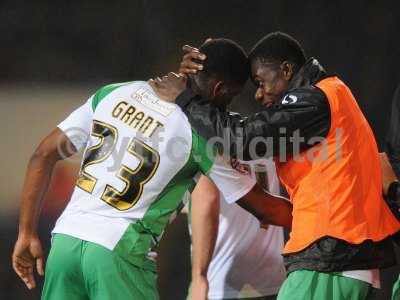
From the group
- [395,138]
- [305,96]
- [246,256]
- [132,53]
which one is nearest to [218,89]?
[305,96]

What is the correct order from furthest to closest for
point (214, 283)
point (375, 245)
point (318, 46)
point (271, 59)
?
point (318, 46) → point (214, 283) → point (271, 59) → point (375, 245)

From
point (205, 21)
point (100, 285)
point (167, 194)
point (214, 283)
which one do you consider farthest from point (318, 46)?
point (100, 285)

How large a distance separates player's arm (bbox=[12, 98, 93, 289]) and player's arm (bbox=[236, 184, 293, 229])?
66 cm

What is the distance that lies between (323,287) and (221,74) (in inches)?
34.8

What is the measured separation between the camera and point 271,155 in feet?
9.75

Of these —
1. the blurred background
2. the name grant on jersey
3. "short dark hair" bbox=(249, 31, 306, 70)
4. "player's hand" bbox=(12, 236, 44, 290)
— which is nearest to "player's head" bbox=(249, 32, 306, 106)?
"short dark hair" bbox=(249, 31, 306, 70)

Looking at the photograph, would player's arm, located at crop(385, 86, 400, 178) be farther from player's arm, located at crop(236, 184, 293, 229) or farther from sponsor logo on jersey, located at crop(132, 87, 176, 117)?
sponsor logo on jersey, located at crop(132, 87, 176, 117)

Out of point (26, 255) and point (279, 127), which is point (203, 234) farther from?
point (279, 127)

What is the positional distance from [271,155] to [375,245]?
444 millimetres

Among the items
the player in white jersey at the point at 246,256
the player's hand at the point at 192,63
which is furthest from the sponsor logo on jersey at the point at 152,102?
the player in white jersey at the point at 246,256

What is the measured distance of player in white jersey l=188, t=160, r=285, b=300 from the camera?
4027 mm

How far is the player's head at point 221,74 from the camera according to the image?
10.8ft

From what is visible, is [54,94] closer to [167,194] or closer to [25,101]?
[25,101]

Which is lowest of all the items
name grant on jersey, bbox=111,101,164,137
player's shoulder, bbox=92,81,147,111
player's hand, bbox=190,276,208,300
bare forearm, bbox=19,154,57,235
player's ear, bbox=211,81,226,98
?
player's hand, bbox=190,276,208,300
